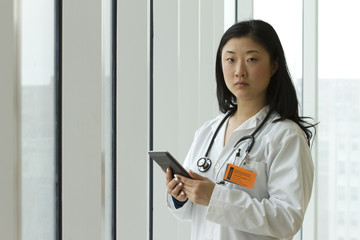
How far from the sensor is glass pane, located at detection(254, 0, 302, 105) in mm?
4043

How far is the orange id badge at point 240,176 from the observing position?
1.72 metres

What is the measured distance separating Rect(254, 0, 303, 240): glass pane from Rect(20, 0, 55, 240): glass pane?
279 centimetres

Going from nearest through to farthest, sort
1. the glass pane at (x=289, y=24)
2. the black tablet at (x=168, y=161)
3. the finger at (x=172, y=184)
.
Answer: the black tablet at (x=168, y=161), the finger at (x=172, y=184), the glass pane at (x=289, y=24)

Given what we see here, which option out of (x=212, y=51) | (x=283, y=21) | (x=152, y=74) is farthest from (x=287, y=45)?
(x=152, y=74)

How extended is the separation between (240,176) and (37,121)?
76cm

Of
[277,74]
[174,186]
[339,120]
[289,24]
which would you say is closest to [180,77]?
[277,74]

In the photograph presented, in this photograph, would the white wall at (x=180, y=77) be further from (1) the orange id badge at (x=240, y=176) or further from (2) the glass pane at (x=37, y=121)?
(2) the glass pane at (x=37, y=121)

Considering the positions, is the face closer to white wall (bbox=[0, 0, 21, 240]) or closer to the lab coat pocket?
the lab coat pocket

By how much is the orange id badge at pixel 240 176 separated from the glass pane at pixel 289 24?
7.96 ft

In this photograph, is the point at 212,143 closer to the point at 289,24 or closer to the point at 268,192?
the point at 268,192

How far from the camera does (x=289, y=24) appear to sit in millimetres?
4246

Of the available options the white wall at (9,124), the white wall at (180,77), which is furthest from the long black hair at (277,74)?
the white wall at (9,124)

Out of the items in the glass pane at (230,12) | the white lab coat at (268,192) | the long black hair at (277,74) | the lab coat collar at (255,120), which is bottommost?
the white lab coat at (268,192)

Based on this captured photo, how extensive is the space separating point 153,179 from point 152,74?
1.79ft
